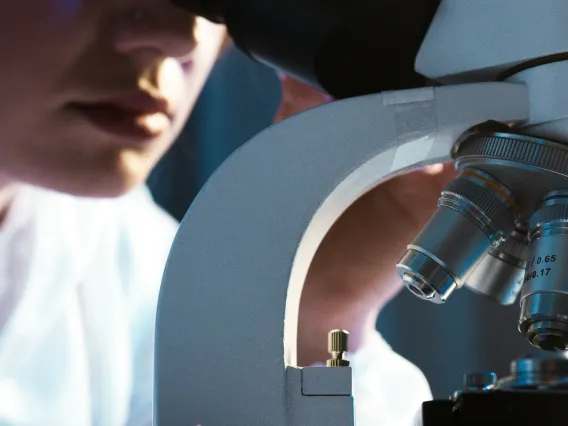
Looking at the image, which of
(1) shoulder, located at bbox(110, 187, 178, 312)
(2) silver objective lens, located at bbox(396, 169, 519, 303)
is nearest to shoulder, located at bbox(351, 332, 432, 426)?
(1) shoulder, located at bbox(110, 187, 178, 312)

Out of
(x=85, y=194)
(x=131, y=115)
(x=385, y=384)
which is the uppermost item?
(x=131, y=115)

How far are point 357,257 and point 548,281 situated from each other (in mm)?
625

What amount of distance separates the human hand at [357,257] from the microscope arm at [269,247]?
18.2 inches

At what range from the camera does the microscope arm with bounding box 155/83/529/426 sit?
2.38ft

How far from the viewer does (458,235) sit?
712mm

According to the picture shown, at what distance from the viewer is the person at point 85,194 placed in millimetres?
1009

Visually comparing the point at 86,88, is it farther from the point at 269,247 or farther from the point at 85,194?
the point at 269,247

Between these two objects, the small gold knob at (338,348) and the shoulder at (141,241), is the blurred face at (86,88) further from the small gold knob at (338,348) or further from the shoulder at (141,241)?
the small gold knob at (338,348)

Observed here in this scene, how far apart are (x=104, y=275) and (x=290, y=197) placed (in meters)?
0.42

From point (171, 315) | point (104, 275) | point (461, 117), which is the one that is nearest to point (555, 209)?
point (461, 117)

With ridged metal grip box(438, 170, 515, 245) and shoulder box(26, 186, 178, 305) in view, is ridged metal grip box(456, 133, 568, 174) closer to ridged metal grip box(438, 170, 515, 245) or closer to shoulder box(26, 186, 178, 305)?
ridged metal grip box(438, 170, 515, 245)

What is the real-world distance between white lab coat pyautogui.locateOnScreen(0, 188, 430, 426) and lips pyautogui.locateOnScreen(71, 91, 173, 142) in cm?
9

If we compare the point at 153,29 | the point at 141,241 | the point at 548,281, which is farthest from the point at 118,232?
the point at 548,281

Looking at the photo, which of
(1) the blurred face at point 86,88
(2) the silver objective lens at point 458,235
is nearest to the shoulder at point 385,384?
(1) the blurred face at point 86,88
